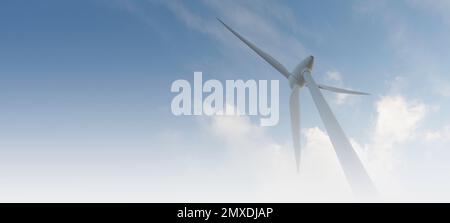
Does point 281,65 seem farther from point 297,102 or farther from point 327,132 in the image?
point 327,132

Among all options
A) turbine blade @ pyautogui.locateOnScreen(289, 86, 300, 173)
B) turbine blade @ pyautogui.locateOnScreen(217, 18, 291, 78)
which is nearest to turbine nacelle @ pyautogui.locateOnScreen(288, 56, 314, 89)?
turbine blade @ pyautogui.locateOnScreen(289, 86, 300, 173)

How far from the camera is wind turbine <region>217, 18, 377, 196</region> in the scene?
853 inches

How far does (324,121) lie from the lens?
1066 inches

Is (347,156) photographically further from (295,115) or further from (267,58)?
(267,58)

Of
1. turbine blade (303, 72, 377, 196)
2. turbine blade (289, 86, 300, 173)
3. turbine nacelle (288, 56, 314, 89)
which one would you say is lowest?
turbine blade (303, 72, 377, 196)

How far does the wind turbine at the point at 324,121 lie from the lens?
2166cm

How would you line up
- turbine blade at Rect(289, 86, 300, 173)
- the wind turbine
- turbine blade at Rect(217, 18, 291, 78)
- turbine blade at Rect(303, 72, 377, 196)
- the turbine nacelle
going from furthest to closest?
turbine blade at Rect(217, 18, 291, 78) → turbine blade at Rect(289, 86, 300, 173) → the turbine nacelle → the wind turbine → turbine blade at Rect(303, 72, 377, 196)

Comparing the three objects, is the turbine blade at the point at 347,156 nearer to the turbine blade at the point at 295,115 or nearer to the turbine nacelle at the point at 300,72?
the turbine nacelle at the point at 300,72

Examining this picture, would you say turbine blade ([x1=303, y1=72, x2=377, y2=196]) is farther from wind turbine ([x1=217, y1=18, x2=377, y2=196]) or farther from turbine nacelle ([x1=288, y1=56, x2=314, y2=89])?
turbine nacelle ([x1=288, y1=56, x2=314, y2=89])

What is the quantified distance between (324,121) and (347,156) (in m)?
4.01

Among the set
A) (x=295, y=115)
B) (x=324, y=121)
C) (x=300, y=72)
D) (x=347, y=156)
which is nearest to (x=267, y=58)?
(x=300, y=72)

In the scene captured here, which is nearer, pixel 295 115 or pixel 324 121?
pixel 324 121

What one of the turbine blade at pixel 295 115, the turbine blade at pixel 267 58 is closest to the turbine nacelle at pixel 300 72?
the turbine blade at pixel 295 115
